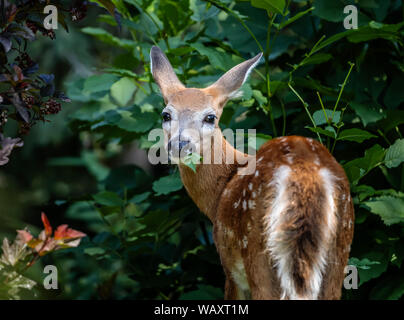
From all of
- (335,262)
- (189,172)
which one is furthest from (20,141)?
(335,262)

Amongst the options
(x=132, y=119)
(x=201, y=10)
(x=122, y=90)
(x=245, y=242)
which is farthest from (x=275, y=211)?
(x=122, y=90)

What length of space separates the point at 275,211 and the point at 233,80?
2.34 feet

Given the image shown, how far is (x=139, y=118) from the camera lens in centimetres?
353

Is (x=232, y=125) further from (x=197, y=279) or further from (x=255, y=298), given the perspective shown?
(x=255, y=298)

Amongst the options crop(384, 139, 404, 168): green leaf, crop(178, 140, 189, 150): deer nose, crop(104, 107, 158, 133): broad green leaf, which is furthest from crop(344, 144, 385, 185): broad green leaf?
crop(104, 107, 158, 133): broad green leaf

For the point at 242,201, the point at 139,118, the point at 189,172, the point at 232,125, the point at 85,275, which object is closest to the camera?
the point at 242,201

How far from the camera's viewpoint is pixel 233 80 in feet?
9.06

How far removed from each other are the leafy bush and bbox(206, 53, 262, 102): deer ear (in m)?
0.31

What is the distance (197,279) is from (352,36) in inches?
71.1

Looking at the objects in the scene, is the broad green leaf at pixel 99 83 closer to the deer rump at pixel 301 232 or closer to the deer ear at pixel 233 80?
the deer ear at pixel 233 80

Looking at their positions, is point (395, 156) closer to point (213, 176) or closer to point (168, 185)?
point (213, 176)

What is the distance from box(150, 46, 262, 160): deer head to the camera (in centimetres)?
258

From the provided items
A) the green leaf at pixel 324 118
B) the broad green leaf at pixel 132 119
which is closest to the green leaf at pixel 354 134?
the green leaf at pixel 324 118
